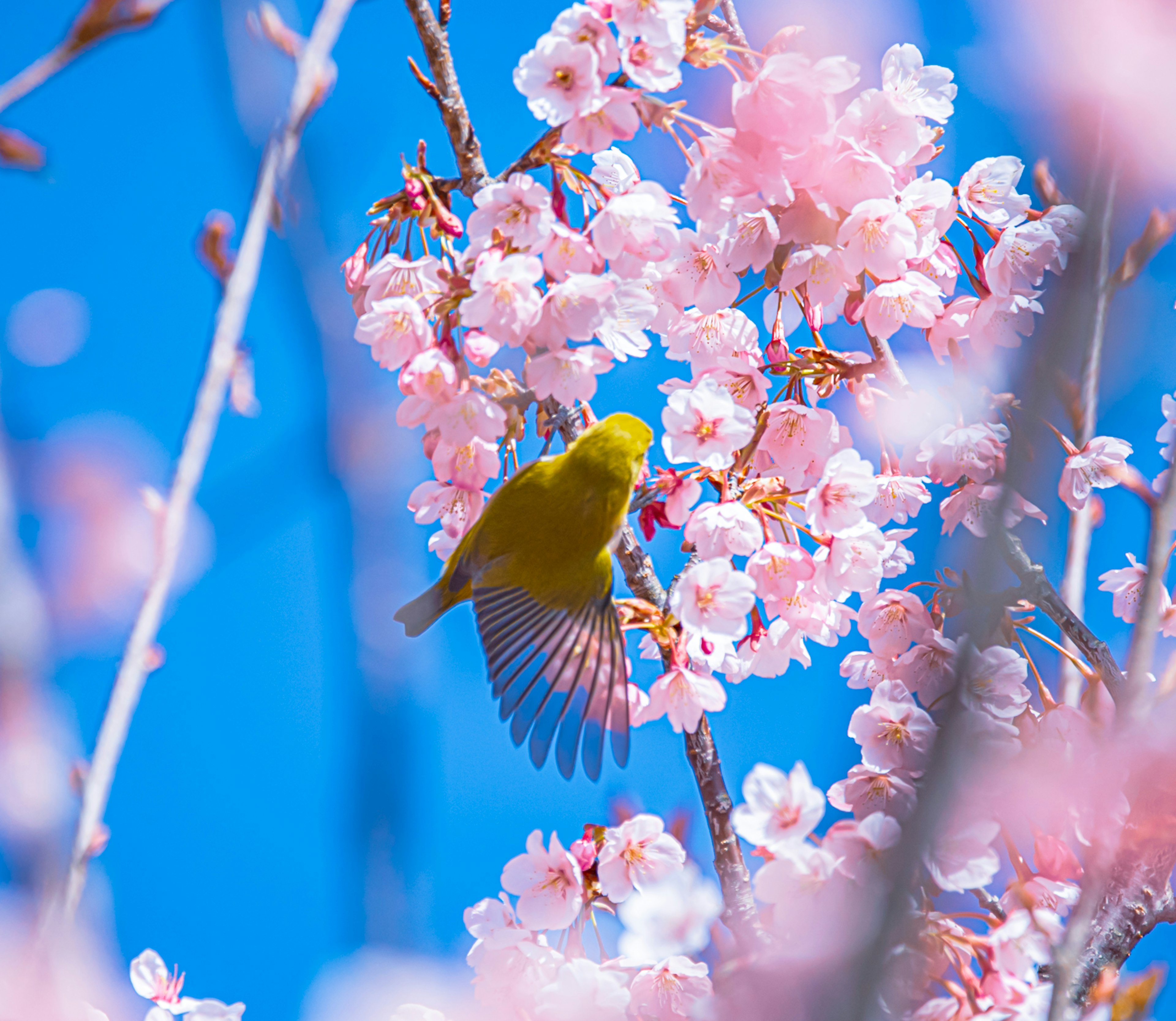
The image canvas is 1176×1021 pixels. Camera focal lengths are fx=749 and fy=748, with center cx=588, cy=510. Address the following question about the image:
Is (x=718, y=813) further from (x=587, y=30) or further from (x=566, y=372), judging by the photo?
(x=587, y=30)

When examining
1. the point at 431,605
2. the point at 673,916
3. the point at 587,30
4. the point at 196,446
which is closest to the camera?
the point at 196,446

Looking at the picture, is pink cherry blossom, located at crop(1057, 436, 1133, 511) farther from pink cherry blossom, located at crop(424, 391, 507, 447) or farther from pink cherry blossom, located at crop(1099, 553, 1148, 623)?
pink cherry blossom, located at crop(424, 391, 507, 447)

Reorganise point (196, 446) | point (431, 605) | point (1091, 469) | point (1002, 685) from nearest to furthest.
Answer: point (196, 446) < point (1002, 685) < point (1091, 469) < point (431, 605)

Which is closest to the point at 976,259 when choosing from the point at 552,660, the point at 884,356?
the point at 884,356

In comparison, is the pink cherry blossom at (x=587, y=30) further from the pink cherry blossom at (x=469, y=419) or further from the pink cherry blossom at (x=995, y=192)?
the pink cherry blossom at (x=995, y=192)

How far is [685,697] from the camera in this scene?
35.2 inches

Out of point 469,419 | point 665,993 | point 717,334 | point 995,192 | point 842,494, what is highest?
point 995,192

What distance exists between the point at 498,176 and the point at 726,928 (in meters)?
0.83

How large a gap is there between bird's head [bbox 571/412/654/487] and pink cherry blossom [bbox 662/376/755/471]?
8cm

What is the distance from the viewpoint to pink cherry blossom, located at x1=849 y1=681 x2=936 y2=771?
0.83 metres

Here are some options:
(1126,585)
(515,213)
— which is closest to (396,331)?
(515,213)

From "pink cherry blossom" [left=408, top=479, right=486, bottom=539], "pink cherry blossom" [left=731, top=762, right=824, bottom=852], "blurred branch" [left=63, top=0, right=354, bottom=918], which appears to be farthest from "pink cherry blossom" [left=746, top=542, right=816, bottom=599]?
"blurred branch" [left=63, top=0, right=354, bottom=918]

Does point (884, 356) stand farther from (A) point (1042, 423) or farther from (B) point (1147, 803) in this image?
(A) point (1042, 423)

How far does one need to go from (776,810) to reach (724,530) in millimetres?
314
